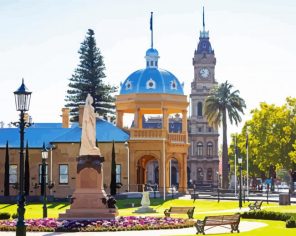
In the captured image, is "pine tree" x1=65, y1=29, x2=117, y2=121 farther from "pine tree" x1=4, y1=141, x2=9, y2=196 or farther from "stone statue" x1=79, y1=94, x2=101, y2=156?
"stone statue" x1=79, y1=94, x2=101, y2=156

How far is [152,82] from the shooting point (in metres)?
77.8

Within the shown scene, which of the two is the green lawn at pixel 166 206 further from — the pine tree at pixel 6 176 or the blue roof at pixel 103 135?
the blue roof at pixel 103 135


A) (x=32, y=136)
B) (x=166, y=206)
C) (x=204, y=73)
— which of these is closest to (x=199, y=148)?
(x=204, y=73)

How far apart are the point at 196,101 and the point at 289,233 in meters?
110

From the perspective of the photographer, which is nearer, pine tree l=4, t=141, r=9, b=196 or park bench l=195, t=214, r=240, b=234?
park bench l=195, t=214, r=240, b=234

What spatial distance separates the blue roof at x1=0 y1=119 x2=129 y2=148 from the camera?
7512 cm

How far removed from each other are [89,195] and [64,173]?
35.2 metres

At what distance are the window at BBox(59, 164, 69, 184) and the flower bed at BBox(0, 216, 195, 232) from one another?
120 feet

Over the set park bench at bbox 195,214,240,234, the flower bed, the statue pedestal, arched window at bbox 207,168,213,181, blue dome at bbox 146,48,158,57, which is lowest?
the flower bed

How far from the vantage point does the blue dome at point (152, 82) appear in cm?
7744

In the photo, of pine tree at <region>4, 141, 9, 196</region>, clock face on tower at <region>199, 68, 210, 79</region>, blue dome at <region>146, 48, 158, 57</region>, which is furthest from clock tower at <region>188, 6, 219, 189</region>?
pine tree at <region>4, 141, 9, 196</region>

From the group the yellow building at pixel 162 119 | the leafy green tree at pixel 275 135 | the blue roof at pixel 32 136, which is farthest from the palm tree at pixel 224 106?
the blue roof at pixel 32 136

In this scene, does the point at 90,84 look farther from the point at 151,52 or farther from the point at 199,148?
the point at 199,148

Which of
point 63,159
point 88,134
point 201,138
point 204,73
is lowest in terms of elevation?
point 63,159
